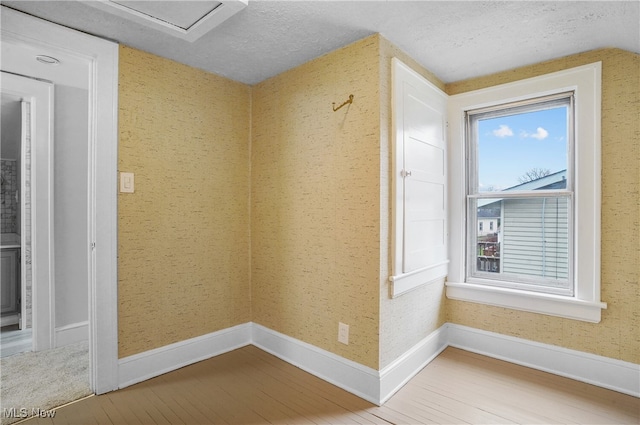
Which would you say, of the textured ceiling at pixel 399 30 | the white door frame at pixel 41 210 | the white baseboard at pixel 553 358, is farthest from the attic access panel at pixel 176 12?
the white baseboard at pixel 553 358

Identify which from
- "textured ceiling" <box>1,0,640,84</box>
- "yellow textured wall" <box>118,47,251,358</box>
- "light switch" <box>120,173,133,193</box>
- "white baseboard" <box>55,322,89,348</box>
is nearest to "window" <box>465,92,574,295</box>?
"textured ceiling" <box>1,0,640,84</box>

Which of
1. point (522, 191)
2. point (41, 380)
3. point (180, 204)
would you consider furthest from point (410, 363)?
point (41, 380)

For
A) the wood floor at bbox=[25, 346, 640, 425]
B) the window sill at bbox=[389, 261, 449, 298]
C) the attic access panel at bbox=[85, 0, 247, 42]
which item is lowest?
the wood floor at bbox=[25, 346, 640, 425]

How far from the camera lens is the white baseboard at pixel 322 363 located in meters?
2.07

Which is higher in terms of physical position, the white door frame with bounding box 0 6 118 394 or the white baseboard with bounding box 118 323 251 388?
the white door frame with bounding box 0 6 118 394

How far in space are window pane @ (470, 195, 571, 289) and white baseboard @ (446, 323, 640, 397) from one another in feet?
1.52

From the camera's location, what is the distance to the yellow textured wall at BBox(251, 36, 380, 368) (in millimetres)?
2104

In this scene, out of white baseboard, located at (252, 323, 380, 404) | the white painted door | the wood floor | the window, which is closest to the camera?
the wood floor

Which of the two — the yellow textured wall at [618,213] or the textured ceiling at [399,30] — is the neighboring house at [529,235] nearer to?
the yellow textured wall at [618,213]

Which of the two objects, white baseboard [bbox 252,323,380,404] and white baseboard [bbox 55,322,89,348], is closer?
white baseboard [bbox 252,323,380,404]

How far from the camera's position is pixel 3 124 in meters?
3.50

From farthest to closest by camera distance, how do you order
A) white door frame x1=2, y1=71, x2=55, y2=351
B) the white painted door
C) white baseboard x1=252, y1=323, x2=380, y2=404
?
white door frame x1=2, y1=71, x2=55, y2=351, the white painted door, white baseboard x1=252, y1=323, x2=380, y2=404

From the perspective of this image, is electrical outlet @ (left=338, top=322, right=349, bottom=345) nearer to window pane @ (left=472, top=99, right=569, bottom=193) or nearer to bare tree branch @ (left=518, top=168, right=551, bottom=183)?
window pane @ (left=472, top=99, right=569, bottom=193)

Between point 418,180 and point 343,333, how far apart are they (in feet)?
3.90
